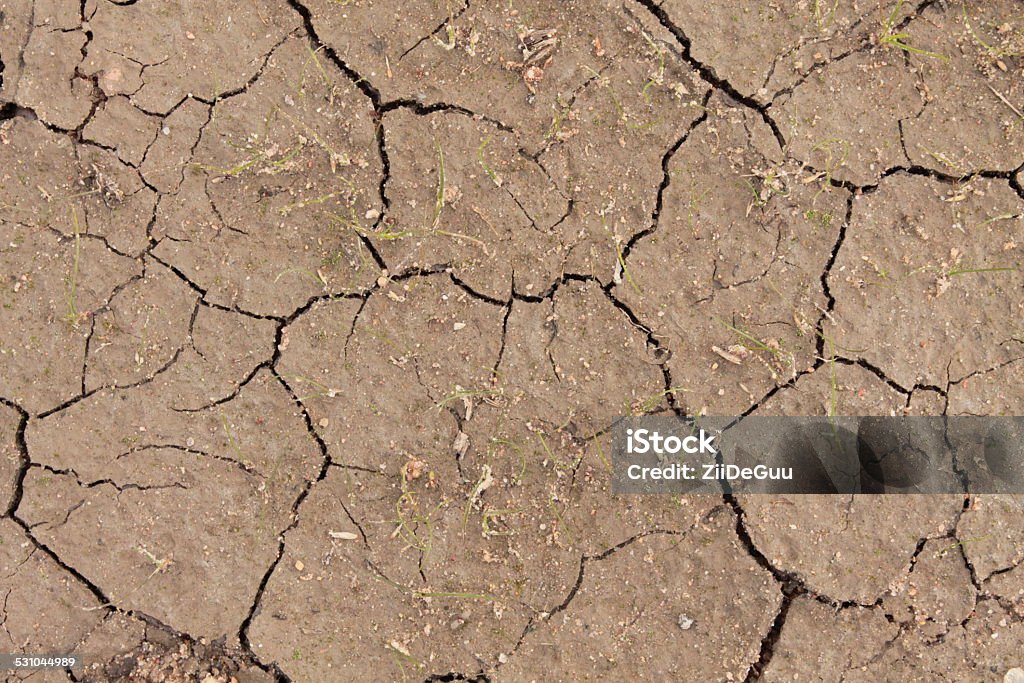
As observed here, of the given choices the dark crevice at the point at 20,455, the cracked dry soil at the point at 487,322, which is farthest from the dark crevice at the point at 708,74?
the dark crevice at the point at 20,455

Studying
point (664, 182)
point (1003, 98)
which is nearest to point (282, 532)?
point (664, 182)

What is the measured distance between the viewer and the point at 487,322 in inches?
113

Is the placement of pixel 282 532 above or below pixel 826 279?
below

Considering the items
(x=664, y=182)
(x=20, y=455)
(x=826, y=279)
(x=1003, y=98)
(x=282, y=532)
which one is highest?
(x=1003, y=98)

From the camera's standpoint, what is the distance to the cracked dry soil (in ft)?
9.18

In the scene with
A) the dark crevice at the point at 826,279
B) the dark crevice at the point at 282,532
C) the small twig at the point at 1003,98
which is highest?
the small twig at the point at 1003,98

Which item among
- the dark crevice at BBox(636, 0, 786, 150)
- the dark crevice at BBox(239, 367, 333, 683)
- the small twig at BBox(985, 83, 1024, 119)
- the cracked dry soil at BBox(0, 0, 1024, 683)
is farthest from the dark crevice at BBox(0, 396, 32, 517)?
the small twig at BBox(985, 83, 1024, 119)

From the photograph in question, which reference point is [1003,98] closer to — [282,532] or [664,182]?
[664,182]

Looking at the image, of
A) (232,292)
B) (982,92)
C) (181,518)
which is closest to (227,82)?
(232,292)

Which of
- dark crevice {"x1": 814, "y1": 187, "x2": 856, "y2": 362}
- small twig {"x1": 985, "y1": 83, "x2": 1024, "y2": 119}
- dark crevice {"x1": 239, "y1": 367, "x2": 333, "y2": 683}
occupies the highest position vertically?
small twig {"x1": 985, "y1": 83, "x2": 1024, "y2": 119}

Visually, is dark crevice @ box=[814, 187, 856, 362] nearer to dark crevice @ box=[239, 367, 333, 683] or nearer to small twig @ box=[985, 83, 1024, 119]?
small twig @ box=[985, 83, 1024, 119]

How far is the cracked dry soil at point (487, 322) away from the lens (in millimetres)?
2797

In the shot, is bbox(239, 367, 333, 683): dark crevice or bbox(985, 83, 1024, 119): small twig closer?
bbox(239, 367, 333, 683): dark crevice

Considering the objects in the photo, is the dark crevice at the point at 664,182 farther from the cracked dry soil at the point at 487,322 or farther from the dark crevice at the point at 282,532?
the dark crevice at the point at 282,532
